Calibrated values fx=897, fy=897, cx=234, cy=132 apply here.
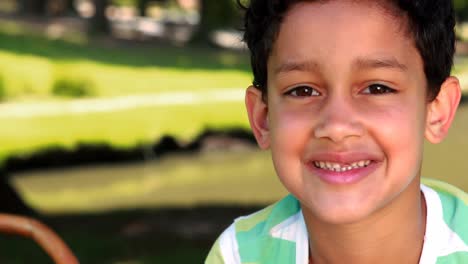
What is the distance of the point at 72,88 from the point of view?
15.4 m

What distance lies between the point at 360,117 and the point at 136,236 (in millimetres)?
6592

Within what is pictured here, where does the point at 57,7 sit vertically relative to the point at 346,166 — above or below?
below

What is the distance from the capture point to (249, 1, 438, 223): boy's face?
212cm

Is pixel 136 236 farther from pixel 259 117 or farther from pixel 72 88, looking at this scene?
pixel 72 88

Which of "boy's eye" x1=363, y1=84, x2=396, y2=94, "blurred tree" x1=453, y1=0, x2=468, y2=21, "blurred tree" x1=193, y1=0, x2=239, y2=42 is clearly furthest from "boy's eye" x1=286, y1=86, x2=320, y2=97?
"blurred tree" x1=453, y1=0, x2=468, y2=21

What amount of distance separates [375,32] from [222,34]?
3474 cm

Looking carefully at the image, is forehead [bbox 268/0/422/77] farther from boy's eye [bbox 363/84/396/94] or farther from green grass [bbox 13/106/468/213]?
green grass [bbox 13/106/468/213]

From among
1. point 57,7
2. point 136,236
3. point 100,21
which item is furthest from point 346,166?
point 57,7

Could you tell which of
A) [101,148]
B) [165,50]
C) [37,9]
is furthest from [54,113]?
[37,9]

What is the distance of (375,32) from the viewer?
7.09ft

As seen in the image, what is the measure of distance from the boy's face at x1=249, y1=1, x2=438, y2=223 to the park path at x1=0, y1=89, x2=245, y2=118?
10691mm

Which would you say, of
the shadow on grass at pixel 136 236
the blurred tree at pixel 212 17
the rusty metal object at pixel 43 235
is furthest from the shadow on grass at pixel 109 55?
the rusty metal object at pixel 43 235

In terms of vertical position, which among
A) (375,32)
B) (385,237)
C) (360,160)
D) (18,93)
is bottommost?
(18,93)

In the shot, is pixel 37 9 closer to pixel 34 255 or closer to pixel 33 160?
pixel 33 160
